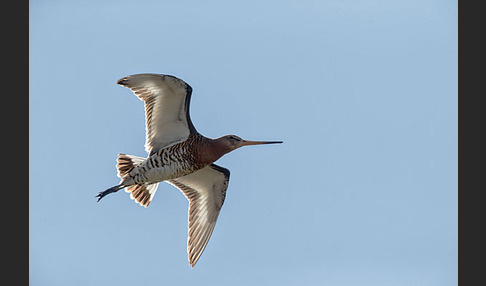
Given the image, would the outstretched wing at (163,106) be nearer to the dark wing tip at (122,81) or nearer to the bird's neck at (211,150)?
the dark wing tip at (122,81)

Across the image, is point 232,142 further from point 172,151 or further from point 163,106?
point 163,106

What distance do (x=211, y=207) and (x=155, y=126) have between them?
1337mm

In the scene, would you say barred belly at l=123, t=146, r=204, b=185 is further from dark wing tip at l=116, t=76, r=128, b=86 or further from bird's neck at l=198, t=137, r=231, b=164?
dark wing tip at l=116, t=76, r=128, b=86

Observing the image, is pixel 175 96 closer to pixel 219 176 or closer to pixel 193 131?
pixel 193 131

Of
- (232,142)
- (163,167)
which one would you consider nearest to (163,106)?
(163,167)

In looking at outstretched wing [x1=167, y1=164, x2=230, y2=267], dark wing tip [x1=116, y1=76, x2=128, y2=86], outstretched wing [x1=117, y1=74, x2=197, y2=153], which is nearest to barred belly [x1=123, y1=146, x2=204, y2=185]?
outstretched wing [x1=117, y1=74, x2=197, y2=153]

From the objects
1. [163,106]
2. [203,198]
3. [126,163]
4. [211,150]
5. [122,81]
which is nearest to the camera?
[122,81]

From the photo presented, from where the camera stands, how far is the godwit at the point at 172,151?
9.45 metres

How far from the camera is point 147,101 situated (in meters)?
9.60

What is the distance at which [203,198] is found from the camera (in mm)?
10297

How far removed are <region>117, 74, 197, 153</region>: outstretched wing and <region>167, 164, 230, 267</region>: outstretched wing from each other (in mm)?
690

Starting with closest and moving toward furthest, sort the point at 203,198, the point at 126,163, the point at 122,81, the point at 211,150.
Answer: the point at 122,81 → the point at 211,150 → the point at 126,163 → the point at 203,198

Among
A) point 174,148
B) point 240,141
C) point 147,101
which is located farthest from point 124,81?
point 240,141

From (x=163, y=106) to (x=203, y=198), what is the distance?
144 centimetres
